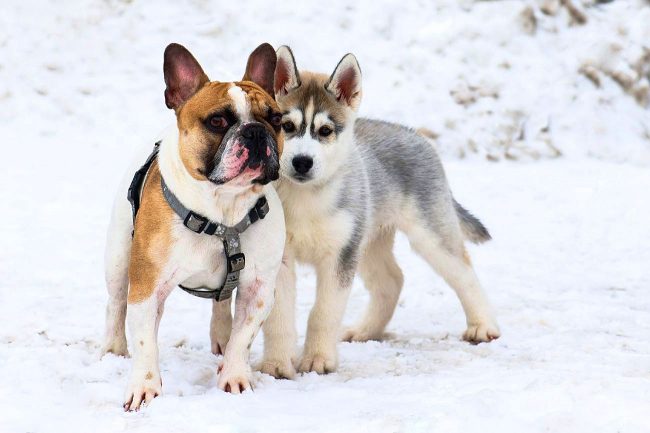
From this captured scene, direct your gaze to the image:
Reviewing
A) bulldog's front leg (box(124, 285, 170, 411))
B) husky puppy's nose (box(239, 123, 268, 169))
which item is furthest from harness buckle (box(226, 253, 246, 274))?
husky puppy's nose (box(239, 123, 268, 169))

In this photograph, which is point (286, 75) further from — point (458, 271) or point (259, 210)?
point (458, 271)

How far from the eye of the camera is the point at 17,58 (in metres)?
12.1

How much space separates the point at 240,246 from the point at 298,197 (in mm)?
990

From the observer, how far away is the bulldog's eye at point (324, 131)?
541cm

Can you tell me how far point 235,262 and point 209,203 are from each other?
31cm

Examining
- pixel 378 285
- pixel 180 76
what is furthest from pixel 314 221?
pixel 378 285

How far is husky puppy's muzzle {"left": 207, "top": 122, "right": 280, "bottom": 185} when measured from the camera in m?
4.12

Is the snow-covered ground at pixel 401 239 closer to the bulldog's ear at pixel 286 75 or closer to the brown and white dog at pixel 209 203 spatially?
the brown and white dog at pixel 209 203

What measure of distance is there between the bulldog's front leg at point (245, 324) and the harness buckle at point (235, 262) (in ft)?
0.57

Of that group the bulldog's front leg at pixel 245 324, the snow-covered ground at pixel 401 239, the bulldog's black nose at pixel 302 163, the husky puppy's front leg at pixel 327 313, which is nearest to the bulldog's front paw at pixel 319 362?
the husky puppy's front leg at pixel 327 313

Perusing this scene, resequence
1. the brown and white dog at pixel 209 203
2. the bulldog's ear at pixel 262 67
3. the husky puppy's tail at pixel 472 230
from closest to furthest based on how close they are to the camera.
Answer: the brown and white dog at pixel 209 203, the bulldog's ear at pixel 262 67, the husky puppy's tail at pixel 472 230

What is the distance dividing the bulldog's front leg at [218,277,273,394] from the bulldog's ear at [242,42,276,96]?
3.24ft

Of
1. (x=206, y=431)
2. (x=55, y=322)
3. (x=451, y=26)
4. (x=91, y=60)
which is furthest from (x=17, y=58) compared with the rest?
(x=206, y=431)

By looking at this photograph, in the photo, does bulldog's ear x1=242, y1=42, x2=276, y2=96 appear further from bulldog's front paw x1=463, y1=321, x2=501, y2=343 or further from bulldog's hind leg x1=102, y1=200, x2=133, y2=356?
bulldog's front paw x1=463, y1=321, x2=501, y2=343
